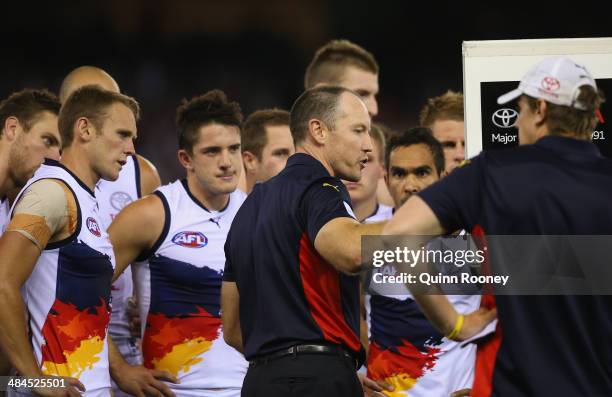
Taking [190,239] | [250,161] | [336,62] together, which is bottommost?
[190,239]

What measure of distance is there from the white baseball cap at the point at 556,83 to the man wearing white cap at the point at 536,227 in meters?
0.15

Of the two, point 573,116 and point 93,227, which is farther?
point 93,227

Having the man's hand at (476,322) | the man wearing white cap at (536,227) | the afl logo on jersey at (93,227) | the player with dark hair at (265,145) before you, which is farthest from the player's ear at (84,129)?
the man's hand at (476,322)

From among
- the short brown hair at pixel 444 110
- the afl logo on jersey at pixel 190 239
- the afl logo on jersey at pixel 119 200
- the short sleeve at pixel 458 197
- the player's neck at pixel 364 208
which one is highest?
the short brown hair at pixel 444 110

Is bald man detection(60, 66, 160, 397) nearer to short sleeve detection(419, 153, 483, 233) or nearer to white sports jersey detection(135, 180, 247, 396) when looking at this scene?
white sports jersey detection(135, 180, 247, 396)

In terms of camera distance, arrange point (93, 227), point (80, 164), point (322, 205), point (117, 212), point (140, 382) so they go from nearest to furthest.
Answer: point (322, 205)
point (93, 227)
point (80, 164)
point (140, 382)
point (117, 212)

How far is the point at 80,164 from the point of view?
3.97 m

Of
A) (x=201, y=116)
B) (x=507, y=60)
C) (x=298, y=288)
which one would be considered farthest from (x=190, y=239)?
(x=507, y=60)

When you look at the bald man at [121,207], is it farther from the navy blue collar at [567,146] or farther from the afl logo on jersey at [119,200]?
the navy blue collar at [567,146]

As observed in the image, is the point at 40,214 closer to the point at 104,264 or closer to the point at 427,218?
the point at 104,264

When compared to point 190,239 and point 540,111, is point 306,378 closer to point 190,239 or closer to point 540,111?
point 540,111

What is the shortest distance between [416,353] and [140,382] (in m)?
1.30

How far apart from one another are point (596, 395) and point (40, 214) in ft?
7.09

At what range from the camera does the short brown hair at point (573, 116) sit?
2559mm
